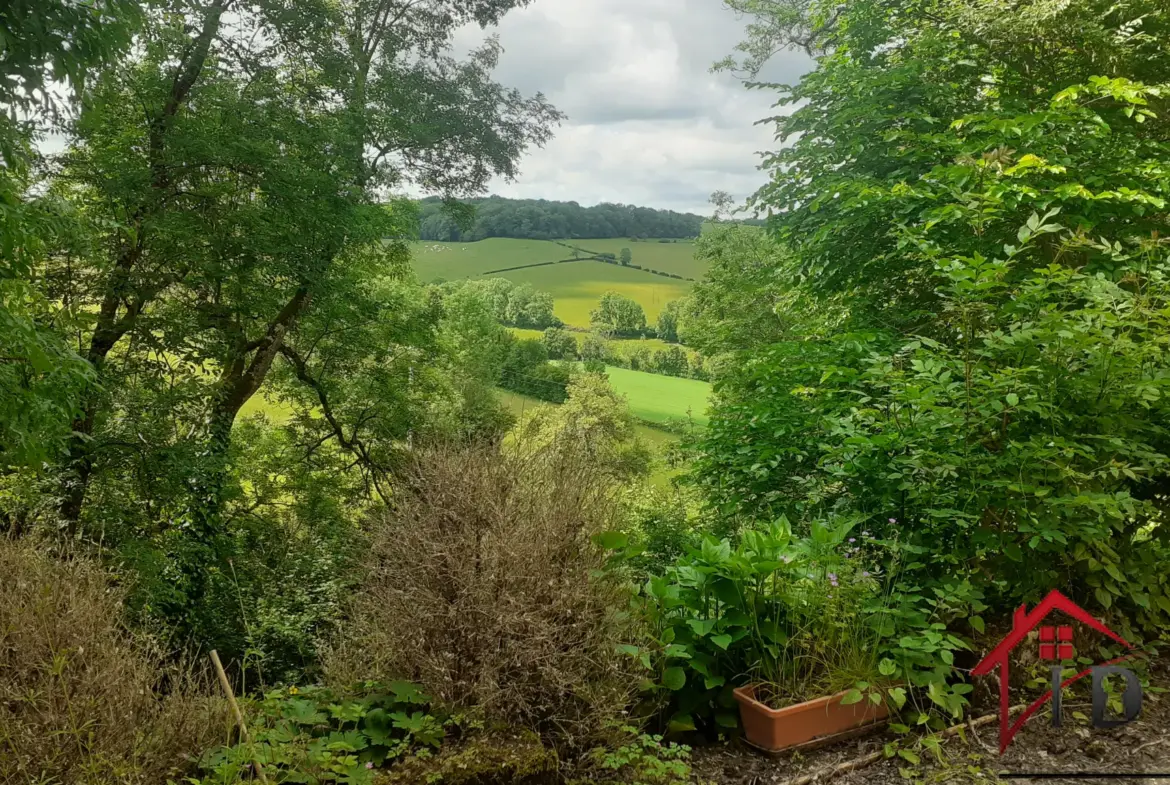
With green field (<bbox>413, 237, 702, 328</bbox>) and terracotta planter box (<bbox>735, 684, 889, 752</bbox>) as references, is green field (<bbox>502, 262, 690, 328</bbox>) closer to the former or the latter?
green field (<bbox>413, 237, 702, 328</bbox>)

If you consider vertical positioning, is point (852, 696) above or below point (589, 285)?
below

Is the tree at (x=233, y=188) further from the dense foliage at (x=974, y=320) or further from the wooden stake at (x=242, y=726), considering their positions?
the dense foliage at (x=974, y=320)

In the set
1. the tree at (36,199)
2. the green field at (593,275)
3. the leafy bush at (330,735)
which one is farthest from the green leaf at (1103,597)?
the green field at (593,275)

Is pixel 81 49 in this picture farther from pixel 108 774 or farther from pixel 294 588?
pixel 294 588

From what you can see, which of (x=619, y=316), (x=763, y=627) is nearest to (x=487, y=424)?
(x=763, y=627)

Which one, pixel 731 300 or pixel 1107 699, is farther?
pixel 731 300

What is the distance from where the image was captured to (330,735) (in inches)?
59.2

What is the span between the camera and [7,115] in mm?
2855

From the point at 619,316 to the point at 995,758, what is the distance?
2236cm

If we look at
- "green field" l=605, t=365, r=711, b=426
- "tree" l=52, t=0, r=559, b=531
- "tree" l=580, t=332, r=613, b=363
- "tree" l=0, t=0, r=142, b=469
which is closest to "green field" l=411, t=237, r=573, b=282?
"tree" l=580, t=332, r=613, b=363

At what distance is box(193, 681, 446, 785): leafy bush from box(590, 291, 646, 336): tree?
21.9m

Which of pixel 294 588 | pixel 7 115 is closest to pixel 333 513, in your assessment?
pixel 294 588

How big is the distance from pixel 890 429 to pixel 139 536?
5502mm

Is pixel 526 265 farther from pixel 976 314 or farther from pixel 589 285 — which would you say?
pixel 976 314
